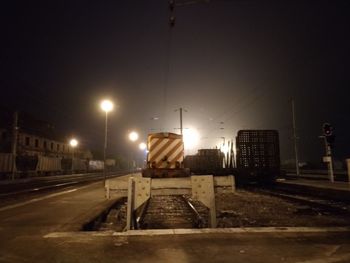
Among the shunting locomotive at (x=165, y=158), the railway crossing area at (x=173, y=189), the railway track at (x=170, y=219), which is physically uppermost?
the shunting locomotive at (x=165, y=158)

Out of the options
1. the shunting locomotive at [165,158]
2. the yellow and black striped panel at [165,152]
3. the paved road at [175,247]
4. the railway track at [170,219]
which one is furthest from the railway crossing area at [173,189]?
the yellow and black striped panel at [165,152]

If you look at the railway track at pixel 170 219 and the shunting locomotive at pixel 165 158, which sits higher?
the shunting locomotive at pixel 165 158

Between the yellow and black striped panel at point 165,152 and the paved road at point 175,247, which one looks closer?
the paved road at point 175,247

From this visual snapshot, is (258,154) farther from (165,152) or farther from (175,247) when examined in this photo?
(175,247)

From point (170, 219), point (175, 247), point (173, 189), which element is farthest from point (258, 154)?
point (175, 247)

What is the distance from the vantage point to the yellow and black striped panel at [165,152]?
43.2 feet

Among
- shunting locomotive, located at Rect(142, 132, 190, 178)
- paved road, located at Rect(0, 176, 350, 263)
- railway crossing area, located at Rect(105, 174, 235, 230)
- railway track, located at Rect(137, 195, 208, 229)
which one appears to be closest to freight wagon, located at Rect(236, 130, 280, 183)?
shunting locomotive, located at Rect(142, 132, 190, 178)

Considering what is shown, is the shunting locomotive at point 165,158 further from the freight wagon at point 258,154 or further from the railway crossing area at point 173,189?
the freight wagon at point 258,154

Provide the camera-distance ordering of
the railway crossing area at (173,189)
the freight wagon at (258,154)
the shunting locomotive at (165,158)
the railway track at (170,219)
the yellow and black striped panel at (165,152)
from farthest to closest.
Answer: the freight wagon at (258,154) → the yellow and black striped panel at (165,152) → the shunting locomotive at (165,158) → the railway track at (170,219) → the railway crossing area at (173,189)

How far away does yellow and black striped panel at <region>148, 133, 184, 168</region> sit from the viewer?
13.2m

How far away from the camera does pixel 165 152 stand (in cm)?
1341

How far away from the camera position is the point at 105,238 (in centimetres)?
514

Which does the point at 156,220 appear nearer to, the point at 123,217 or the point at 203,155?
the point at 123,217

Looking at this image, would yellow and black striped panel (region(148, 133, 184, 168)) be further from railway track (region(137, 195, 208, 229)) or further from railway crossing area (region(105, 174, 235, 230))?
railway crossing area (region(105, 174, 235, 230))
